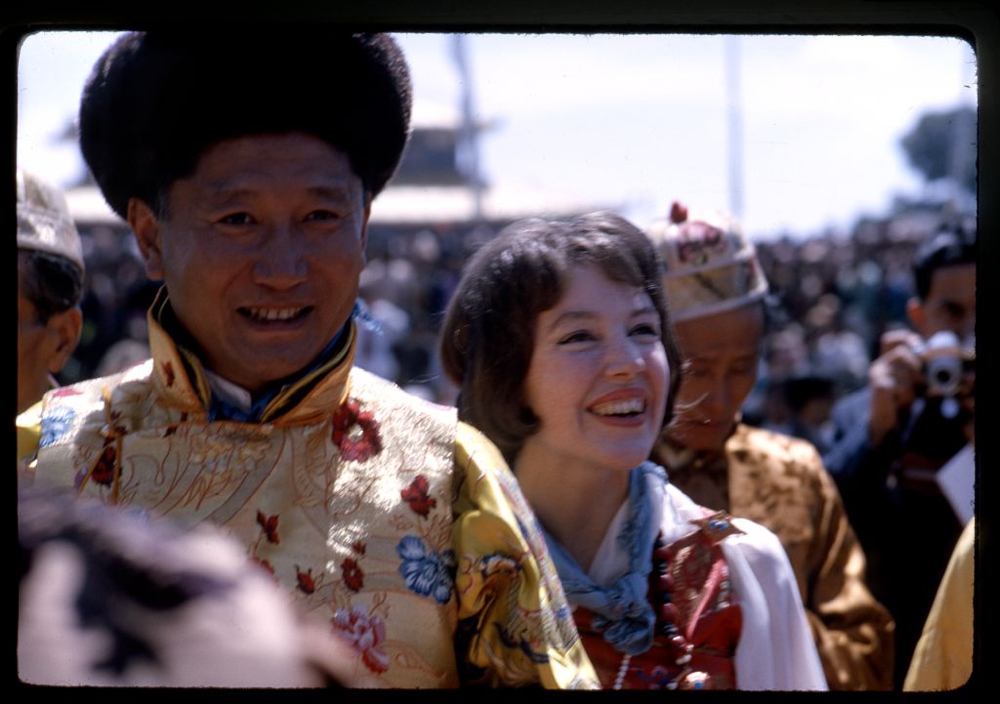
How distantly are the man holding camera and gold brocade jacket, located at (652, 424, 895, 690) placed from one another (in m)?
0.07

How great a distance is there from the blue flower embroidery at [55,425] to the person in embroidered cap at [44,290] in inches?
Result: 2.8

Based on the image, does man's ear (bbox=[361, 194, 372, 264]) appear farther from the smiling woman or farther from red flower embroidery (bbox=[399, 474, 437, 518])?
red flower embroidery (bbox=[399, 474, 437, 518])

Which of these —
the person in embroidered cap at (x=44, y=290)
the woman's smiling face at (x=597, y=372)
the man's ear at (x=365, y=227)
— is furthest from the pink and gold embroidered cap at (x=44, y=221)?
the woman's smiling face at (x=597, y=372)

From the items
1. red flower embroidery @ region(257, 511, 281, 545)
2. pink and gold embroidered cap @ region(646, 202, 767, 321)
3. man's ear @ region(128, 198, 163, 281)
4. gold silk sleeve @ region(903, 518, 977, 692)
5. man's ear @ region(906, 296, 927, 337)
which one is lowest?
gold silk sleeve @ region(903, 518, 977, 692)

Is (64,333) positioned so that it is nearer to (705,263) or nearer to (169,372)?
(169,372)

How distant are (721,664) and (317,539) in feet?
1.85

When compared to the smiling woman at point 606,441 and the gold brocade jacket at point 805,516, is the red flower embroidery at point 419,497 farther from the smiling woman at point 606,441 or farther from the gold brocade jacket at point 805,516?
the gold brocade jacket at point 805,516

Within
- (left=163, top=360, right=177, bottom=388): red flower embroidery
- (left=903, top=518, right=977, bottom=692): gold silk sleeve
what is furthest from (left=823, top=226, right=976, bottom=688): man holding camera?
(left=163, top=360, right=177, bottom=388): red flower embroidery

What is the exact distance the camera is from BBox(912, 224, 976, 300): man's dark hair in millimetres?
1896

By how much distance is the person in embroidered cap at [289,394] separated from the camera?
169cm

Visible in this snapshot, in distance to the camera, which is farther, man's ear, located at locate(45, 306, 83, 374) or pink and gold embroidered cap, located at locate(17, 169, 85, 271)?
man's ear, located at locate(45, 306, 83, 374)

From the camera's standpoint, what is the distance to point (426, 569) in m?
1.70

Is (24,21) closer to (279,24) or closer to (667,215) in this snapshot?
(279,24)

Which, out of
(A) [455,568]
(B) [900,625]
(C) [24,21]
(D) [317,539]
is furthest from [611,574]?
(C) [24,21]
